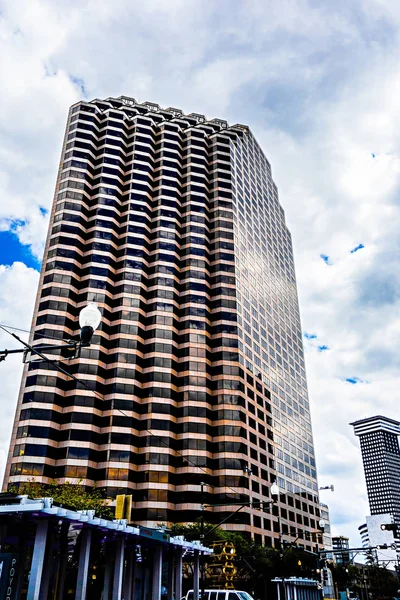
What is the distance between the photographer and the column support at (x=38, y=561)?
17.8 meters

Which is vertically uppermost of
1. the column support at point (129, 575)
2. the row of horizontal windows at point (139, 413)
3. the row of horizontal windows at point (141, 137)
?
the row of horizontal windows at point (141, 137)

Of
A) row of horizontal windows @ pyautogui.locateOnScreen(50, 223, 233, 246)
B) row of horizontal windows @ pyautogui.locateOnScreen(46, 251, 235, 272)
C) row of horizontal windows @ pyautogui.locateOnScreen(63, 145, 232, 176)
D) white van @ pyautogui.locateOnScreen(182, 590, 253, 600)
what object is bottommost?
white van @ pyautogui.locateOnScreen(182, 590, 253, 600)

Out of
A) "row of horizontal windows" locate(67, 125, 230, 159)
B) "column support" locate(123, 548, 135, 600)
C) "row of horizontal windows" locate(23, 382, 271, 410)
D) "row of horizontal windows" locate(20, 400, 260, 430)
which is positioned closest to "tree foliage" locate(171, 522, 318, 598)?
"row of horizontal windows" locate(20, 400, 260, 430)

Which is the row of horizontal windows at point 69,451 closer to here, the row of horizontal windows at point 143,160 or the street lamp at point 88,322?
the row of horizontal windows at point 143,160

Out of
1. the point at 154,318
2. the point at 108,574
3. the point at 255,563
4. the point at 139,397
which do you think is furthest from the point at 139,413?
the point at 108,574

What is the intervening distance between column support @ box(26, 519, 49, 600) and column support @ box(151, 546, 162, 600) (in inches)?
412

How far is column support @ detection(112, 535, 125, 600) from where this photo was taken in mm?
22500

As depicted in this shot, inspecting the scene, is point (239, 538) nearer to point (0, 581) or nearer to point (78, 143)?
point (0, 581)

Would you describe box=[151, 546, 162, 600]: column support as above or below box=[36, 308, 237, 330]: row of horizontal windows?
below

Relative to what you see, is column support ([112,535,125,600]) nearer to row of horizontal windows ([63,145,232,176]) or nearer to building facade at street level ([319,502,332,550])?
row of horizontal windows ([63,145,232,176])

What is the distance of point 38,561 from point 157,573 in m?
11.1

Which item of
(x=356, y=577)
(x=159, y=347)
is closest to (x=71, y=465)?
(x=159, y=347)

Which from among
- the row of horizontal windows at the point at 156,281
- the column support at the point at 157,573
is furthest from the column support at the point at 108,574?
the row of horizontal windows at the point at 156,281

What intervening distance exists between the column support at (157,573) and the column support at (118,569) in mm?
4505
